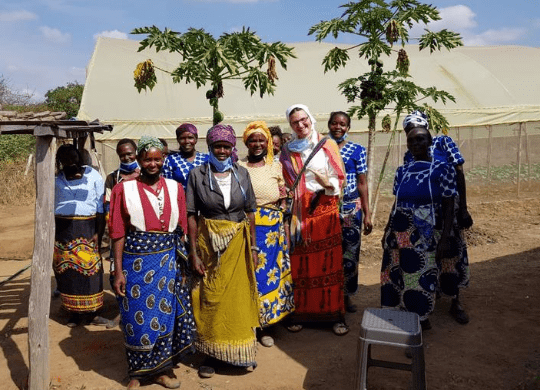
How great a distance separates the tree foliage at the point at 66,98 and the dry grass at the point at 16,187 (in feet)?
26.3

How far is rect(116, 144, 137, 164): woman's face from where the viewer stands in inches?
181

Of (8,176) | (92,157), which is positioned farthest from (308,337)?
(8,176)

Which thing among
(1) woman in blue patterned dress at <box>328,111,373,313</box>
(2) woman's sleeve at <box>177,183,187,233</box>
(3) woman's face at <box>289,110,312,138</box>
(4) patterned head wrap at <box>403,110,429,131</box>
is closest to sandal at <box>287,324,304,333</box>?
(1) woman in blue patterned dress at <box>328,111,373,313</box>

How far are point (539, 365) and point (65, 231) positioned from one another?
4022 mm

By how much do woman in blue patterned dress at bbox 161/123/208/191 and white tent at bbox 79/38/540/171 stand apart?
676 cm

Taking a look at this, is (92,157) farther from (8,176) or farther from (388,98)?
(8,176)

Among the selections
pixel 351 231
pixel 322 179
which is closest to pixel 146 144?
pixel 322 179

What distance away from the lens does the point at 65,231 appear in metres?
4.39

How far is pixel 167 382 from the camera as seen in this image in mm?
3383

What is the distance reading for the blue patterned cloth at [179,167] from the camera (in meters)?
4.04

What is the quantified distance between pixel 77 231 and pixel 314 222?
2.16 meters

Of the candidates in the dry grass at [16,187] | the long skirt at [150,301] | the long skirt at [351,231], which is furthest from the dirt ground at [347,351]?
the dry grass at [16,187]

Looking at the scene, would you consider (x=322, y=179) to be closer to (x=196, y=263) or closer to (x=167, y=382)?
(x=196, y=263)

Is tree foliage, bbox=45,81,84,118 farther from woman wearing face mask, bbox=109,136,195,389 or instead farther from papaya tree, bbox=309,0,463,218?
woman wearing face mask, bbox=109,136,195,389
